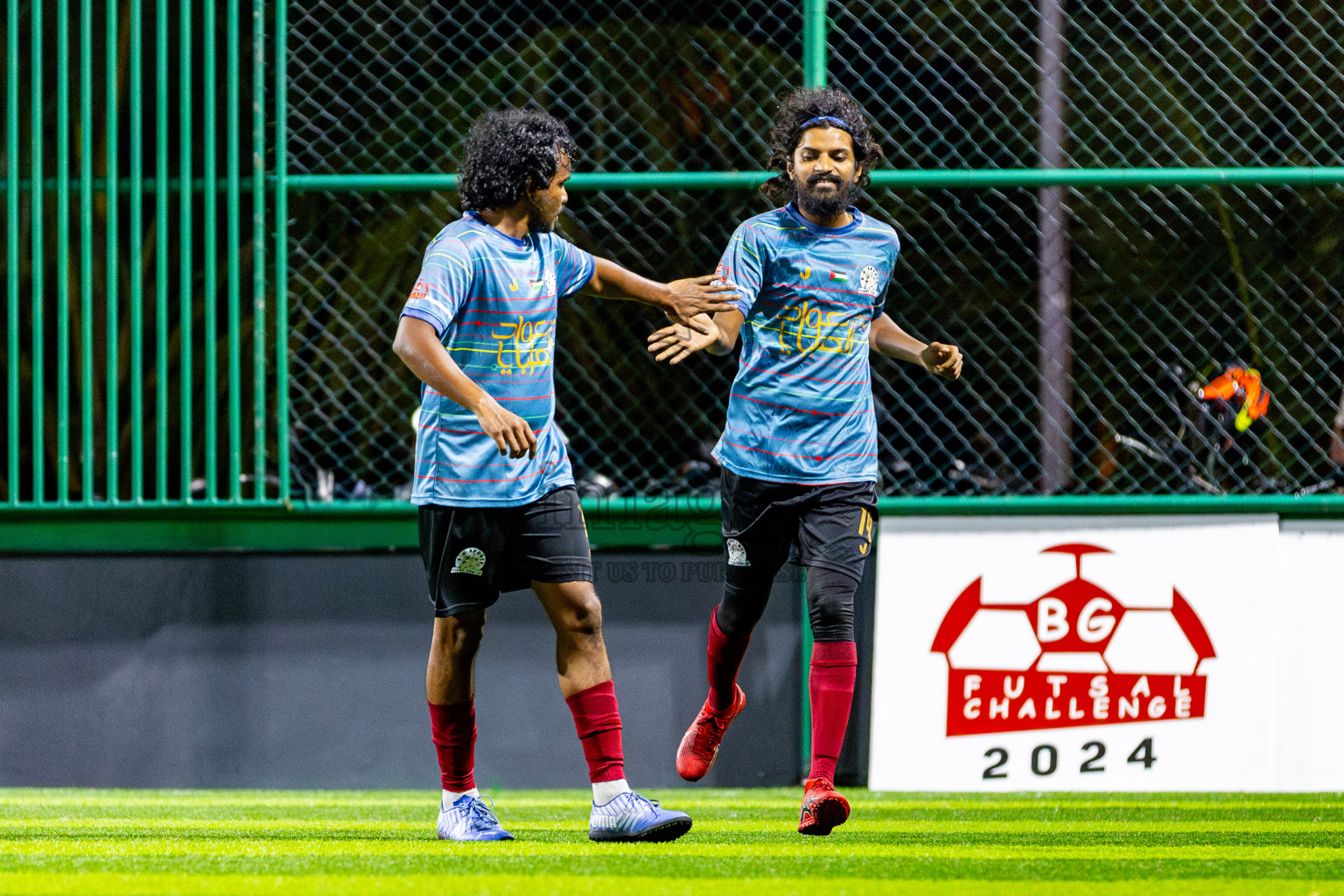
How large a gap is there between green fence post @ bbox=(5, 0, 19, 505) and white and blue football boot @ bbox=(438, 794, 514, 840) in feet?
9.66

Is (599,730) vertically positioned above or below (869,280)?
below

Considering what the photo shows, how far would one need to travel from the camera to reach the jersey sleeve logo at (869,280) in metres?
4.37

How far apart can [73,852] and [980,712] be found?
126 inches

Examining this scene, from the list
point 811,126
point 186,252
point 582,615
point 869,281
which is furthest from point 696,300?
point 186,252

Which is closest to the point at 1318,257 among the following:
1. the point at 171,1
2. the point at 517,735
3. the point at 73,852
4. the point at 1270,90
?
the point at 1270,90

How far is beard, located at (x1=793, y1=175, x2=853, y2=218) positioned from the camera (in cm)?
434

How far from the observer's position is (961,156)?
6.55m

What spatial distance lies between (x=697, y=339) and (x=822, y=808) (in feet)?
4.05

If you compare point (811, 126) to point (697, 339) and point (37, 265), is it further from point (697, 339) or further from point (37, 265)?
point (37, 265)

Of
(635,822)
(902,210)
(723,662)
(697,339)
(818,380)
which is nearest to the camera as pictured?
(635,822)

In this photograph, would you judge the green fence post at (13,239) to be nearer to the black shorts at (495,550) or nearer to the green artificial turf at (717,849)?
the green artificial turf at (717,849)

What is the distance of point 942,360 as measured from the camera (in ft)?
14.2

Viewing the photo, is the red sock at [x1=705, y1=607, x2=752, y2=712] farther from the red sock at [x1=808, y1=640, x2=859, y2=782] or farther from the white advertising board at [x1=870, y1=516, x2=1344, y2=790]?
the white advertising board at [x1=870, y1=516, x2=1344, y2=790]

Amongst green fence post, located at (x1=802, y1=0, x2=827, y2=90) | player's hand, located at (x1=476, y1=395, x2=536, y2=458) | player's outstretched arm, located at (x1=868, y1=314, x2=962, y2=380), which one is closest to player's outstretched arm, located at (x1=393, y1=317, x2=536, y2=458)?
player's hand, located at (x1=476, y1=395, x2=536, y2=458)
